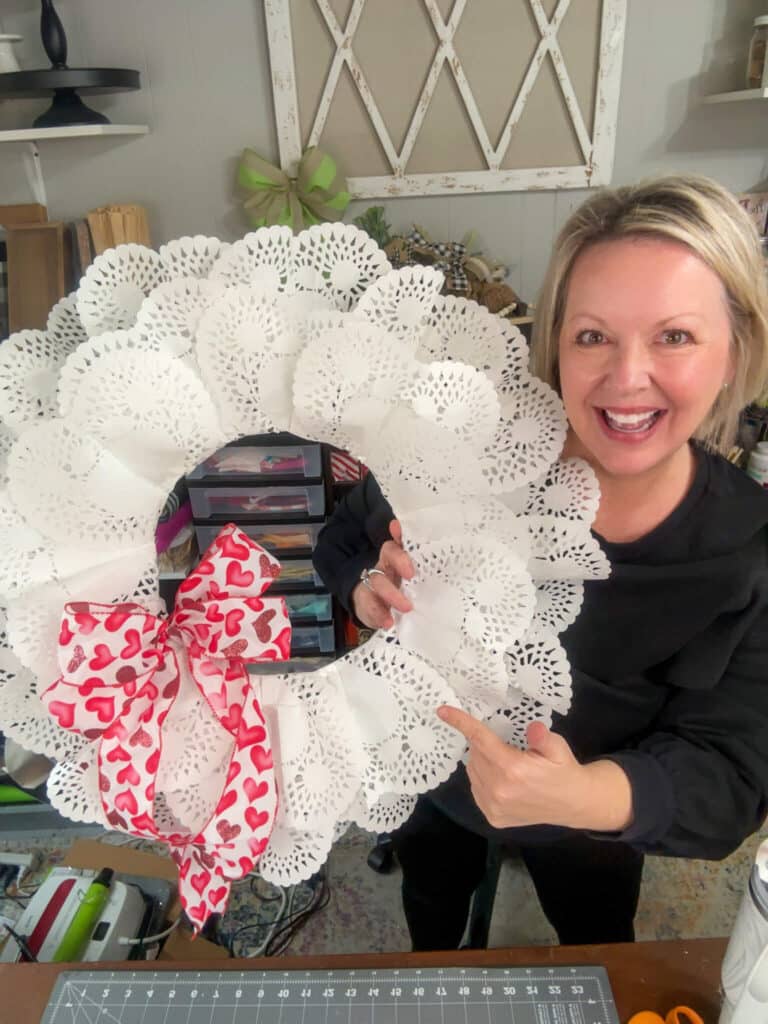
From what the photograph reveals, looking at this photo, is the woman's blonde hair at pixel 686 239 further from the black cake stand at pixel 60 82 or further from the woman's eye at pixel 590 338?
the black cake stand at pixel 60 82

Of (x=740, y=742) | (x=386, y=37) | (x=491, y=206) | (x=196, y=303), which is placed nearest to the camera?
(x=196, y=303)

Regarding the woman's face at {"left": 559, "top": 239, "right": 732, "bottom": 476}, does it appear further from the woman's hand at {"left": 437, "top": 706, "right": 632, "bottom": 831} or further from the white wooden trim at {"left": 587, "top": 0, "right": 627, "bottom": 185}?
the white wooden trim at {"left": 587, "top": 0, "right": 627, "bottom": 185}

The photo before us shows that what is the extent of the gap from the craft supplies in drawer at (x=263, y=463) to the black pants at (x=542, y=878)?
63 cm

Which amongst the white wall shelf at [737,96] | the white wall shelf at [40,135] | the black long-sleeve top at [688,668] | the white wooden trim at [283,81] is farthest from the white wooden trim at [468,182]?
the black long-sleeve top at [688,668]

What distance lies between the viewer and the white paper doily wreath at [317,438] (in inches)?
20.9

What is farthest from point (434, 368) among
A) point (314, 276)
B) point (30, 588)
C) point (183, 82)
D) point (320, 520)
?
point (183, 82)

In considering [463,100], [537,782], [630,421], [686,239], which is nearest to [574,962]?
[537,782]

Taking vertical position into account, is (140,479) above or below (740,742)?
above

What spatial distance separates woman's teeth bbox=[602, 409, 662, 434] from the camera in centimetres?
59

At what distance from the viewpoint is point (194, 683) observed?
591mm

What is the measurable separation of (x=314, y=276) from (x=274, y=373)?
0.26 ft

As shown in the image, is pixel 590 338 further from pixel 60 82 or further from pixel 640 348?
pixel 60 82

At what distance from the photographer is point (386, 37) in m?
1.33

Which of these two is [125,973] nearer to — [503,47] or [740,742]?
[740,742]
